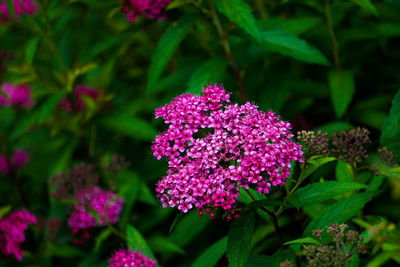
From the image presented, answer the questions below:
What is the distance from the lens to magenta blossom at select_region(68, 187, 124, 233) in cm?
289

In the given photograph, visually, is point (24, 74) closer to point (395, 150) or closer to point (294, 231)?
point (294, 231)

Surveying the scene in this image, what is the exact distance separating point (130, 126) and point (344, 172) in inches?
68.8

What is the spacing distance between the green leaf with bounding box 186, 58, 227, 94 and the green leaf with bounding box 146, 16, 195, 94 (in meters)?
0.21

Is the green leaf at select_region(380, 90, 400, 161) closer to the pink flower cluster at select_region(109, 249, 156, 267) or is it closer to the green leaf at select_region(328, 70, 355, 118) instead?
the green leaf at select_region(328, 70, 355, 118)

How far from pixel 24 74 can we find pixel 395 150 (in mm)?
2880

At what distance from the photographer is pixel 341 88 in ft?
10.1

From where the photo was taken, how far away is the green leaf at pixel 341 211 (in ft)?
6.37

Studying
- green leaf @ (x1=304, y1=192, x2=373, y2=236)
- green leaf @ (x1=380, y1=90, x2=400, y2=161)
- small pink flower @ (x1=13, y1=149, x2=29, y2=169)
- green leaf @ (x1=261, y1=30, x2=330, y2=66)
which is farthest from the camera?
small pink flower @ (x1=13, y1=149, x2=29, y2=169)

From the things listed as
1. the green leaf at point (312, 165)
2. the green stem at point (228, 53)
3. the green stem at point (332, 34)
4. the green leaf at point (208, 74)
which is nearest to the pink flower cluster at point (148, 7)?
the green stem at point (228, 53)

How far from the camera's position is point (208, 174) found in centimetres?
184

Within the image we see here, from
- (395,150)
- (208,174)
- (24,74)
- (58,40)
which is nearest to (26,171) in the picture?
(24,74)

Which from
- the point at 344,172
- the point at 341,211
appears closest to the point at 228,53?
the point at 344,172

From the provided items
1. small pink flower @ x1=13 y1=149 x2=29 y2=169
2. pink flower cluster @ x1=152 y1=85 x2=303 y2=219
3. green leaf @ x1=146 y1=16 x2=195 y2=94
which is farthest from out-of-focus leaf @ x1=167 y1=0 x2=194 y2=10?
small pink flower @ x1=13 y1=149 x2=29 y2=169

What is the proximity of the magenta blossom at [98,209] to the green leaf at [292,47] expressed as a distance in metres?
1.42
